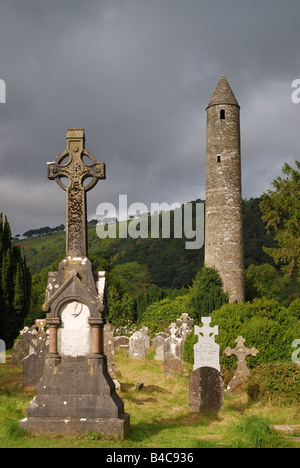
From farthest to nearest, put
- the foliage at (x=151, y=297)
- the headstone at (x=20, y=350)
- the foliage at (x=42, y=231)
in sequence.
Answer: the foliage at (x=42, y=231), the foliage at (x=151, y=297), the headstone at (x=20, y=350)

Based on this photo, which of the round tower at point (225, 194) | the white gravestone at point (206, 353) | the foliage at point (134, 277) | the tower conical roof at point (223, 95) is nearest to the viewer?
the white gravestone at point (206, 353)

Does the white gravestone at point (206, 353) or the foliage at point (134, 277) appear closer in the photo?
the white gravestone at point (206, 353)

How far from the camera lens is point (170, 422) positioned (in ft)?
29.8

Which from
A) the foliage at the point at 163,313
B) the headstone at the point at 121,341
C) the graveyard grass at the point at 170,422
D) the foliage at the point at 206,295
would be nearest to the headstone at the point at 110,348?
the graveyard grass at the point at 170,422

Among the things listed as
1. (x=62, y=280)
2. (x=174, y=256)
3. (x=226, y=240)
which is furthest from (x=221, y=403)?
(x=174, y=256)

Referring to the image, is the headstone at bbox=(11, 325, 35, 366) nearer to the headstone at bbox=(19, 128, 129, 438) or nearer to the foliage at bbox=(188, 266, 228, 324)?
the headstone at bbox=(19, 128, 129, 438)

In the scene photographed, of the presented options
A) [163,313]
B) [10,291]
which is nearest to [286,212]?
[163,313]

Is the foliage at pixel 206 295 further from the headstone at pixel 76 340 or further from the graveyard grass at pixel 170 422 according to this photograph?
the headstone at pixel 76 340

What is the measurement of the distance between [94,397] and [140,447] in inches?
42.2

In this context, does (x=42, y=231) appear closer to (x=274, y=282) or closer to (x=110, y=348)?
(x=274, y=282)

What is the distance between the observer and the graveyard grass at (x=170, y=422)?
22.2 feet

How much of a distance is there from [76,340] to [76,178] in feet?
9.27

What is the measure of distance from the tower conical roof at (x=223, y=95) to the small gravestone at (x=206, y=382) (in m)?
20.4

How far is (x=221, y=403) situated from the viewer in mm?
10289
